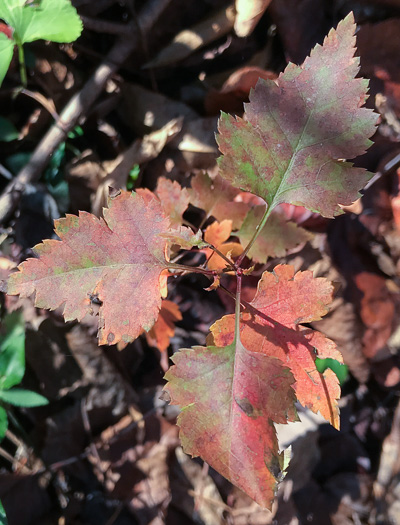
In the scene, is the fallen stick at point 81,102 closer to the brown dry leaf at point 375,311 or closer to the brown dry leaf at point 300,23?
the brown dry leaf at point 300,23

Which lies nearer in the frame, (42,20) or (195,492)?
(42,20)

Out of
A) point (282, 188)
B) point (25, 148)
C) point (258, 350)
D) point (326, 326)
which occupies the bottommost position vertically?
point (326, 326)

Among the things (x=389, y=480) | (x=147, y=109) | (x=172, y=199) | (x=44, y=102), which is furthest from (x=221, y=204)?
(x=389, y=480)

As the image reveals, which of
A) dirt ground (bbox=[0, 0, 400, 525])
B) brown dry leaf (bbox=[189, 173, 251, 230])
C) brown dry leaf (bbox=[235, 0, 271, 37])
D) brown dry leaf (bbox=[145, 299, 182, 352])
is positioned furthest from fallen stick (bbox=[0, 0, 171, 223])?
brown dry leaf (bbox=[145, 299, 182, 352])

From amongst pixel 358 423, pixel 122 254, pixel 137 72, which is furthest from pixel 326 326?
pixel 137 72

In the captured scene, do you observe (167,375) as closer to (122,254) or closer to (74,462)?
(122,254)

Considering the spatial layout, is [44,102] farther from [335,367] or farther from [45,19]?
[335,367]

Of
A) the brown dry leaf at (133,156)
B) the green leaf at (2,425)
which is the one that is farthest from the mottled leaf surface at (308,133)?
the green leaf at (2,425)
